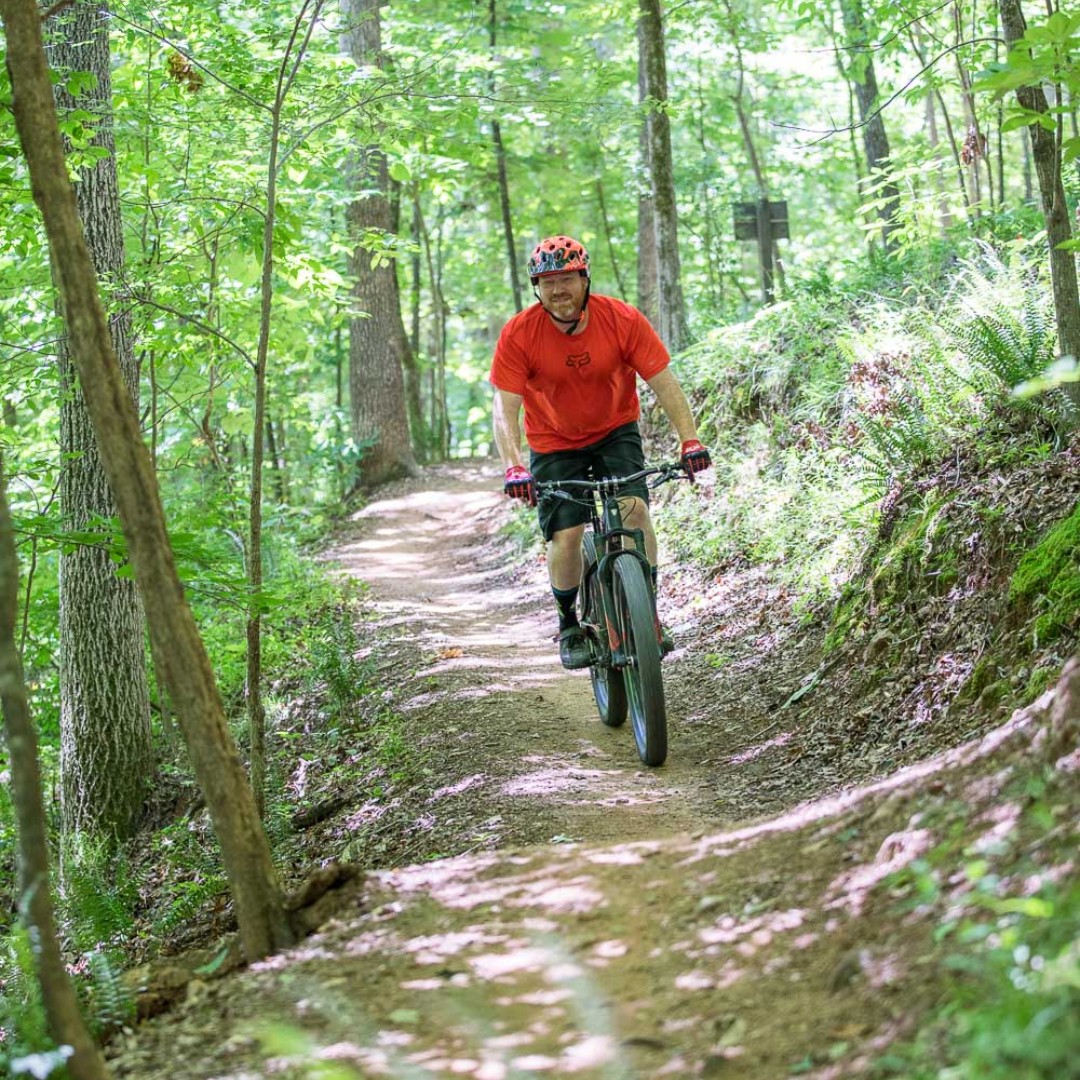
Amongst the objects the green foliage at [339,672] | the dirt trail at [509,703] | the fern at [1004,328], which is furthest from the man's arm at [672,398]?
the green foliage at [339,672]

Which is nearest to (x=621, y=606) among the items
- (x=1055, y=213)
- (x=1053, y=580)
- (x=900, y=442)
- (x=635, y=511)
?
(x=635, y=511)

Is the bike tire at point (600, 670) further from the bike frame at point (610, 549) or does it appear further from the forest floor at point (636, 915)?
the forest floor at point (636, 915)

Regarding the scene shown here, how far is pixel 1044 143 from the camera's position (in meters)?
5.91

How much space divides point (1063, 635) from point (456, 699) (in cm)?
447

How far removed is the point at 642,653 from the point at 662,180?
26.7 feet

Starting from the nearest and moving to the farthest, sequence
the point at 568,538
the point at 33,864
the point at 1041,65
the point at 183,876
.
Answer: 1. the point at 33,864
2. the point at 1041,65
3. the point at 568,538
4. the point at 183,876

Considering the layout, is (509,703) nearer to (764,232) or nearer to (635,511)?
(635,511)

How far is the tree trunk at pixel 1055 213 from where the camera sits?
5.85 m

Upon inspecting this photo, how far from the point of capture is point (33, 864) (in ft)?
10.5

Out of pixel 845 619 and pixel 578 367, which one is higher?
pixel 578 367

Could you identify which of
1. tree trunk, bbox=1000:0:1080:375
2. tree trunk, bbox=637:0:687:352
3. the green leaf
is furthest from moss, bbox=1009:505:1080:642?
tree trunk, bbox=637:0:687:352

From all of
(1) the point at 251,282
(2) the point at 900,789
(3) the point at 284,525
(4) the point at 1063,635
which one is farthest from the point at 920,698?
(3) the point at 284,525

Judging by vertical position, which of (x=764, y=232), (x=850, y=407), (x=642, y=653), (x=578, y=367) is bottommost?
(x=642, y=653)

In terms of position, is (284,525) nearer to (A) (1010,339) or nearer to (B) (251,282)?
(B) (251,282)
